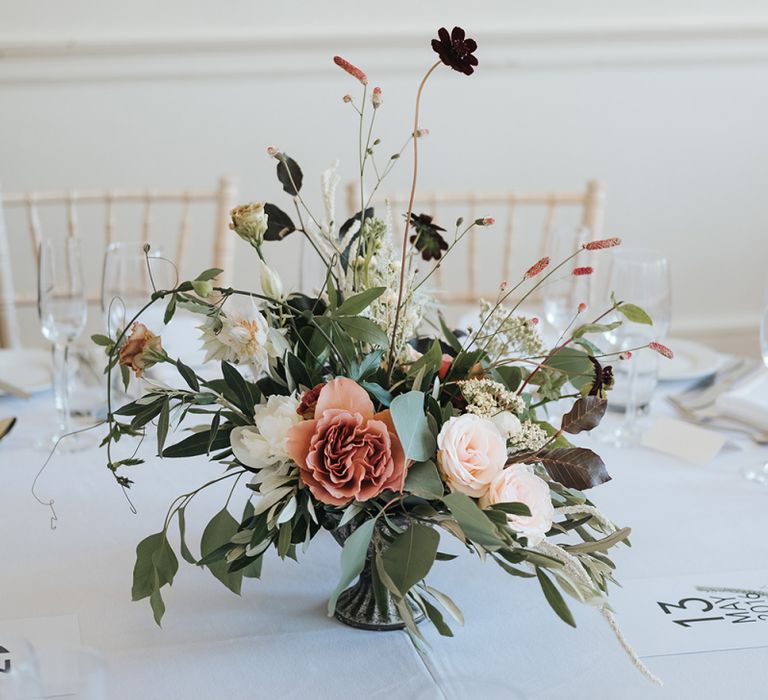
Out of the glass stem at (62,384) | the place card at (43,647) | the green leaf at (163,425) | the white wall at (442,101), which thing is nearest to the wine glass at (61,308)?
the glass stem at (62,384)

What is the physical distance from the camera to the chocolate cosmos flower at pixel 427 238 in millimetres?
877

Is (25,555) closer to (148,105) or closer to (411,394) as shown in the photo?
(411,394)

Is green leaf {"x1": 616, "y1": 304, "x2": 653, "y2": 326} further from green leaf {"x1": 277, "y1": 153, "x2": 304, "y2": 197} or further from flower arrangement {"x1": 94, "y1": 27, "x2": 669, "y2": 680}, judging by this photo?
green leaf {"x1": 277, "y1": 153, "x2": 304, "y2": 197}

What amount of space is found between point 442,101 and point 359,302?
2.13 meters

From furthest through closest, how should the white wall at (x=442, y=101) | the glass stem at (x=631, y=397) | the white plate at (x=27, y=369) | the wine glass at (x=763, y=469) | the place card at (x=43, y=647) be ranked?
the white wall at (x=442, y=101), the white plate at (x=27, y=369), the glass stem at (x=631, y=397), the wine glass at (x=763, y=469), the place card at (x=43, y=647)

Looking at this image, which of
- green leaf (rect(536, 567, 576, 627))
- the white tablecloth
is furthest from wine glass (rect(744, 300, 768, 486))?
green leaf (rect(536, 567, 576, 627))

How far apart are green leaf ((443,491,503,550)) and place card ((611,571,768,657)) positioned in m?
0.21

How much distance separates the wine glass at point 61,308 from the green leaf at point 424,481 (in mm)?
643

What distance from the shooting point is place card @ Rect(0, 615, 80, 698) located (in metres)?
0.56

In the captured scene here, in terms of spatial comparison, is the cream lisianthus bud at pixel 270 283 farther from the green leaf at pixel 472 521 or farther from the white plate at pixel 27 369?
the white plate at pixel 27 369

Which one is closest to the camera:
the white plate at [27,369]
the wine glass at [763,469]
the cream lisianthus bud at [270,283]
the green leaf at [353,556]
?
the green leaf at [353,556]

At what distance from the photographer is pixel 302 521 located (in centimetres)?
77

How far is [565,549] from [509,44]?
7.37ft

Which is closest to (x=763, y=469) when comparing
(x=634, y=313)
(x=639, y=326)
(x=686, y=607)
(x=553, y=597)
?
(x=639, y=326)
